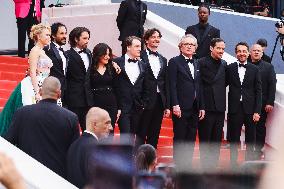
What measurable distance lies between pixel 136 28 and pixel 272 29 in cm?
518

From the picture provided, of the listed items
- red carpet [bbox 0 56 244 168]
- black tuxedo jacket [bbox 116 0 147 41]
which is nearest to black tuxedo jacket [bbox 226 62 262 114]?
red carpet [bbox 0 56 244 168]

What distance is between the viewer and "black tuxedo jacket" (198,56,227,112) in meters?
10.9

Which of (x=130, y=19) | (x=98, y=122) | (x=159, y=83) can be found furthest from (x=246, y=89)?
(x=98, y=122)

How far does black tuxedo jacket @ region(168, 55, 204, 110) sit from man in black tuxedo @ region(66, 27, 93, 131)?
42.2 inches

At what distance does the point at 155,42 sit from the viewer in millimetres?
10797

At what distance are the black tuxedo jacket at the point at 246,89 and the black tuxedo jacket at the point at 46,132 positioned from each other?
14.2 ft

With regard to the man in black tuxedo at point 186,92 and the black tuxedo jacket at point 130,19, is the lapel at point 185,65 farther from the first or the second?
the black tuxedo jacket at point 130,19

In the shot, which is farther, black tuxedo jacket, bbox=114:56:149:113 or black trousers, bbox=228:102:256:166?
black trousers, bbox=228:102:256:166

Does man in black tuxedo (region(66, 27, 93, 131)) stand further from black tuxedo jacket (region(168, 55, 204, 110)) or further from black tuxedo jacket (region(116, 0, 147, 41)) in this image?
black tuxedo jacket (region(116, 0, 147, 41))

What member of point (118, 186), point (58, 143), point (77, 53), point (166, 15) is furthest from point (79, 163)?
point (166, 15)

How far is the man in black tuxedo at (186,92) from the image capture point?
10664mm

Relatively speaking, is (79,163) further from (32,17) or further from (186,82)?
(32,17)

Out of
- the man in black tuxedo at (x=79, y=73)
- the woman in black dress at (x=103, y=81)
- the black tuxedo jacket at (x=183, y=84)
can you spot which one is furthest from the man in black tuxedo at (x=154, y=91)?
the man in black tuxedo at (x=79, y=73)

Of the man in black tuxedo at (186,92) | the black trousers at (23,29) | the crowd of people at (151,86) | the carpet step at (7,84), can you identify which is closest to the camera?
the crowd of people at (151,86)
